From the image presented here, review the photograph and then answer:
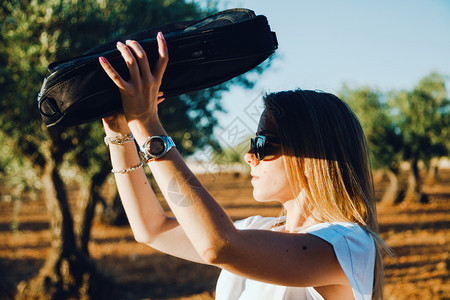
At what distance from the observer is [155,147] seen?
1.15 meters

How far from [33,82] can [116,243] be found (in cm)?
924

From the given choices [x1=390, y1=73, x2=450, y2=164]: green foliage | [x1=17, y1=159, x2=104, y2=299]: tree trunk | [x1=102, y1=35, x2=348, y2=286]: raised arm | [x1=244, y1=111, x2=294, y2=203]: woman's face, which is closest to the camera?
[x1=102, y1=35, x2=348, y2=286]: raised arm

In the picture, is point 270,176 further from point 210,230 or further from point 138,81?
point 138,81

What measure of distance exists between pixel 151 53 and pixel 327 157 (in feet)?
2.77

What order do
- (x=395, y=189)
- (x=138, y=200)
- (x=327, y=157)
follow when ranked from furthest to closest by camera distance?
1. (x=395, y=189)
2. (x=138, y=200)
3. (x=327, y=157)

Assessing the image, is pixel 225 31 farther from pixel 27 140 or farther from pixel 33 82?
pixel 27 140

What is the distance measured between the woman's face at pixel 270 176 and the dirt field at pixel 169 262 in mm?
3492

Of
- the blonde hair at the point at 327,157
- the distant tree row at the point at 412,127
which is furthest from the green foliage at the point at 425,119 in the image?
the blonde hair at the point at 327,157

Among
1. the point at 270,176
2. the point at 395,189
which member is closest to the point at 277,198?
the point at 270,176

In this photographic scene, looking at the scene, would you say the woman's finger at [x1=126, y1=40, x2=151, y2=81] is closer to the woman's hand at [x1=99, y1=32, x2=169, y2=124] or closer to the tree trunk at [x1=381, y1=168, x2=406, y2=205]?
the woman's hand at [x1=99, y1=32, x2=169, y2=124]

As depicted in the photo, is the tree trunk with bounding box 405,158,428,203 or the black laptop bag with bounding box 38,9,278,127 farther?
the tree trunk with bounding box 405,158,428,203

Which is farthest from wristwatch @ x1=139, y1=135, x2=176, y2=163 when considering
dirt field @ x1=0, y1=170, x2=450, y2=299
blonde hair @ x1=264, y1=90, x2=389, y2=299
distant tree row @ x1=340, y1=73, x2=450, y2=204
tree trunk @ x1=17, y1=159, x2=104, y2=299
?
distant tree row @ x1=340, y1=73, x2=450, y2=204

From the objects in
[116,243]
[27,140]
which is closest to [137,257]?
[116,243]

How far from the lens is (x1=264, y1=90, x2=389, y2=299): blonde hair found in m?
1.55
